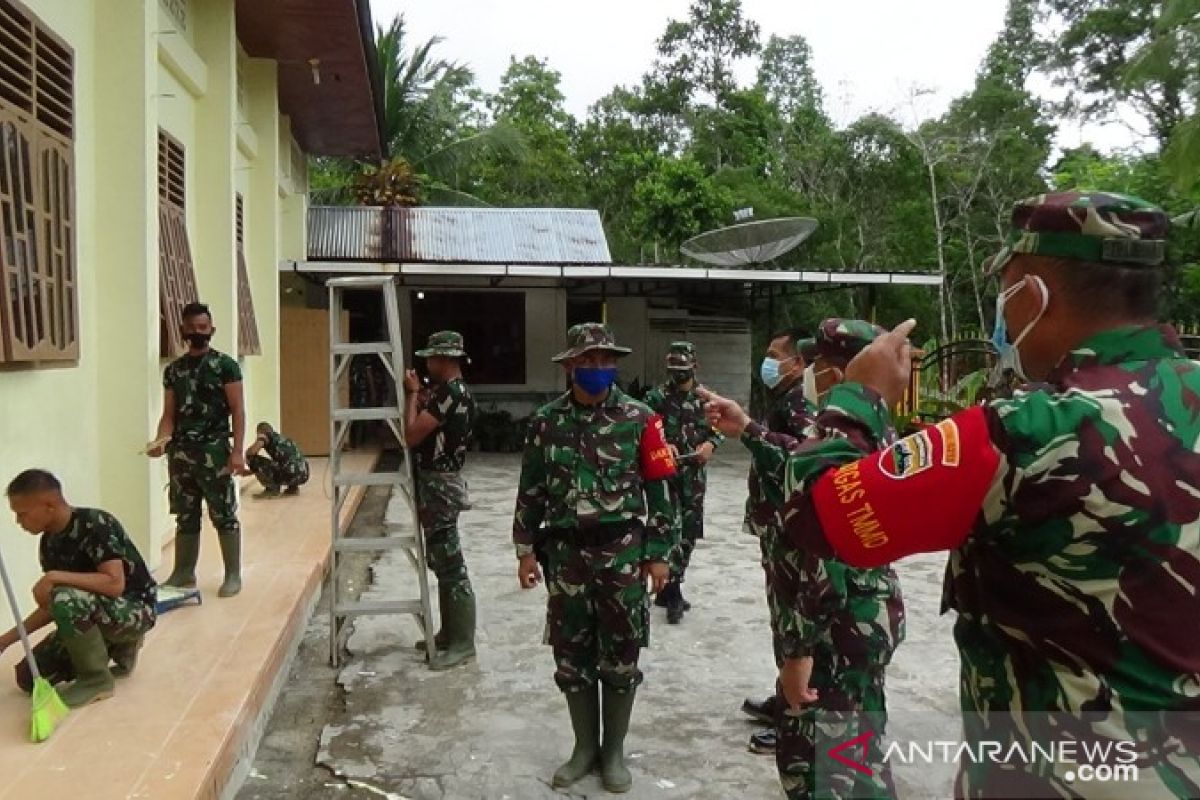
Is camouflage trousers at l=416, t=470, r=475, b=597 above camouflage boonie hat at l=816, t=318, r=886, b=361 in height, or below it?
below

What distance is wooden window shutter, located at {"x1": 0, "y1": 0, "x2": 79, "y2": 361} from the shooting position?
160 inches

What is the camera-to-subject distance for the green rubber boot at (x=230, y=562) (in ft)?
17.0

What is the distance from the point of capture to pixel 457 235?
14828 millimetres

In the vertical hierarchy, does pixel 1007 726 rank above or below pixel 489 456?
above

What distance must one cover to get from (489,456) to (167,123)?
827 centimetres

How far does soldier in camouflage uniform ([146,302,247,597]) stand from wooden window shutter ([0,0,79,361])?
1.71ft

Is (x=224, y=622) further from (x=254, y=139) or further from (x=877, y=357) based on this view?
(x=254, y=139)

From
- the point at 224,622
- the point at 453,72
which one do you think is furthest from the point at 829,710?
the point at 453,72

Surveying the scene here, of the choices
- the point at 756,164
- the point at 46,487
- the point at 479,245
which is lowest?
the point at 46,487

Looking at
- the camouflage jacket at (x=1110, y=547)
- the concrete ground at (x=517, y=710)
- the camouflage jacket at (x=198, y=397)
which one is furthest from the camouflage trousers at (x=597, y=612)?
the camouflage jacket at (x=1110, y=547)

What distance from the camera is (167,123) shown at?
264 inches

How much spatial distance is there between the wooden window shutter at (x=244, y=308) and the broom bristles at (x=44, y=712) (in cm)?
526

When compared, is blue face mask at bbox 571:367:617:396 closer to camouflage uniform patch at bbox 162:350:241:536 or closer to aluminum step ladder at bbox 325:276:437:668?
aluminum step ladder at bbox 325:276:437:668

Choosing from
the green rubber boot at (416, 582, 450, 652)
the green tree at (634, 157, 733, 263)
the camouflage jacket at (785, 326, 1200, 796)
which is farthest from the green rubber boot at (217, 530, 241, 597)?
the green tree at (634, 157, 733, 263)
